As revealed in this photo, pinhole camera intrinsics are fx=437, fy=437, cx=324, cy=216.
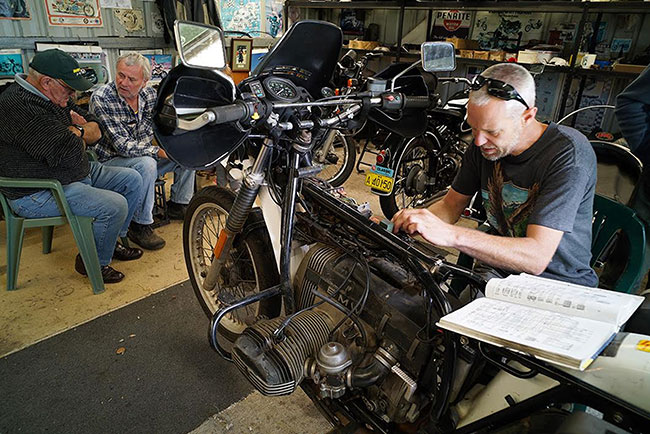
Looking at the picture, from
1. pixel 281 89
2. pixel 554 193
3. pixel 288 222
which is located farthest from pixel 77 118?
pixel 554 193

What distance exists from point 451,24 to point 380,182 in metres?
3.15

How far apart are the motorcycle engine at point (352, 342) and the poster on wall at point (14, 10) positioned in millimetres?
3511

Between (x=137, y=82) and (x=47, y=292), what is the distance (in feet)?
4.63

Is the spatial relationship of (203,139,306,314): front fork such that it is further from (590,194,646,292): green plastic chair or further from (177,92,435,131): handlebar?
(590,194,646,292): green plastic chair

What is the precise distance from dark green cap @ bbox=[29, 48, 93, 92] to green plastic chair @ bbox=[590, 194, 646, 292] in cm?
257

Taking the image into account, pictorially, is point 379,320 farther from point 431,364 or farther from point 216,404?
point 216,404

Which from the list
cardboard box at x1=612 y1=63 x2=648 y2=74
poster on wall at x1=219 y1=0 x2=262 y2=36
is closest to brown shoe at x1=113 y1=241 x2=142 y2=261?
poster on wall at x1=219 y1=0 x2=262 y2=36

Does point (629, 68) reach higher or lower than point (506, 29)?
lower

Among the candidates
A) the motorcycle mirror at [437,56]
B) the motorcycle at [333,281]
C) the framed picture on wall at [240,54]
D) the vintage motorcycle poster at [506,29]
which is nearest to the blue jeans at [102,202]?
the motorcycle at [333,281]

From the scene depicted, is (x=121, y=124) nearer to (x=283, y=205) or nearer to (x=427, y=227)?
(x=283, y=205)

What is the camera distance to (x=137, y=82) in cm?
287

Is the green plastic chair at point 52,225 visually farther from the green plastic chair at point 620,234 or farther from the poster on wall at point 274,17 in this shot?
the poster on wall at point 274,17

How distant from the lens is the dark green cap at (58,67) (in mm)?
2277

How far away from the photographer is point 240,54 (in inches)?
199
